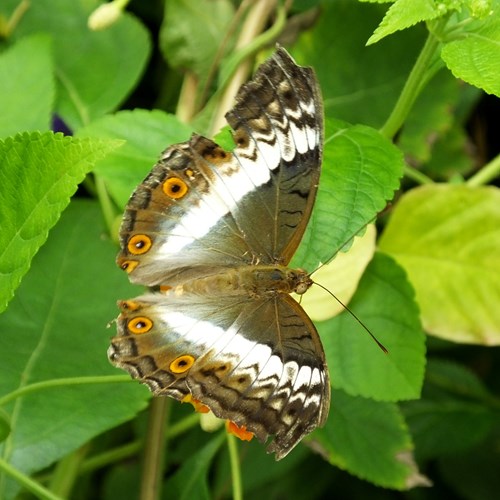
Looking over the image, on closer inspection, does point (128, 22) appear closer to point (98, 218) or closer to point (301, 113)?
point (98, 218)

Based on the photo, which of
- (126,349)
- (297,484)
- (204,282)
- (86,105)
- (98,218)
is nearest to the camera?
(126,349)

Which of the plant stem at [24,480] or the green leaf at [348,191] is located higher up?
the green leaf at [348,191]

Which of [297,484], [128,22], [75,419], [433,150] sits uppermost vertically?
[128,22]

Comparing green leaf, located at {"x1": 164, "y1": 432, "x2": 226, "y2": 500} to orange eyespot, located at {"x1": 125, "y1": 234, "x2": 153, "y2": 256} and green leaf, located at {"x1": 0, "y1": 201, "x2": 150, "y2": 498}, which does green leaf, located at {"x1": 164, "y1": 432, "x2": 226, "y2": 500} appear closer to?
green leaf, located at {"x1": 0, "y1": 201, "x2": 150, "y2": 498}

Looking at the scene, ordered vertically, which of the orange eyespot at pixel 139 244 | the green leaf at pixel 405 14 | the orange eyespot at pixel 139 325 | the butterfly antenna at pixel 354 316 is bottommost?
the butterfly antenna at pixel 354 316

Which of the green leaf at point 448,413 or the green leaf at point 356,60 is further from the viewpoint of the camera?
the green leaf at point 448,413

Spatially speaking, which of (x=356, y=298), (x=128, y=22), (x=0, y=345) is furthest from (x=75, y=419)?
(x=128, y=22)

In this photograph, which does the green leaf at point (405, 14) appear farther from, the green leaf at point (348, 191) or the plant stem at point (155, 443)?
the plant stem at point (155, 443)

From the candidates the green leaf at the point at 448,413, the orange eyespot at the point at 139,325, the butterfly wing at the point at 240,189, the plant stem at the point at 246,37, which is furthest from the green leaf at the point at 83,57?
the green leaf at the point at 448,413
